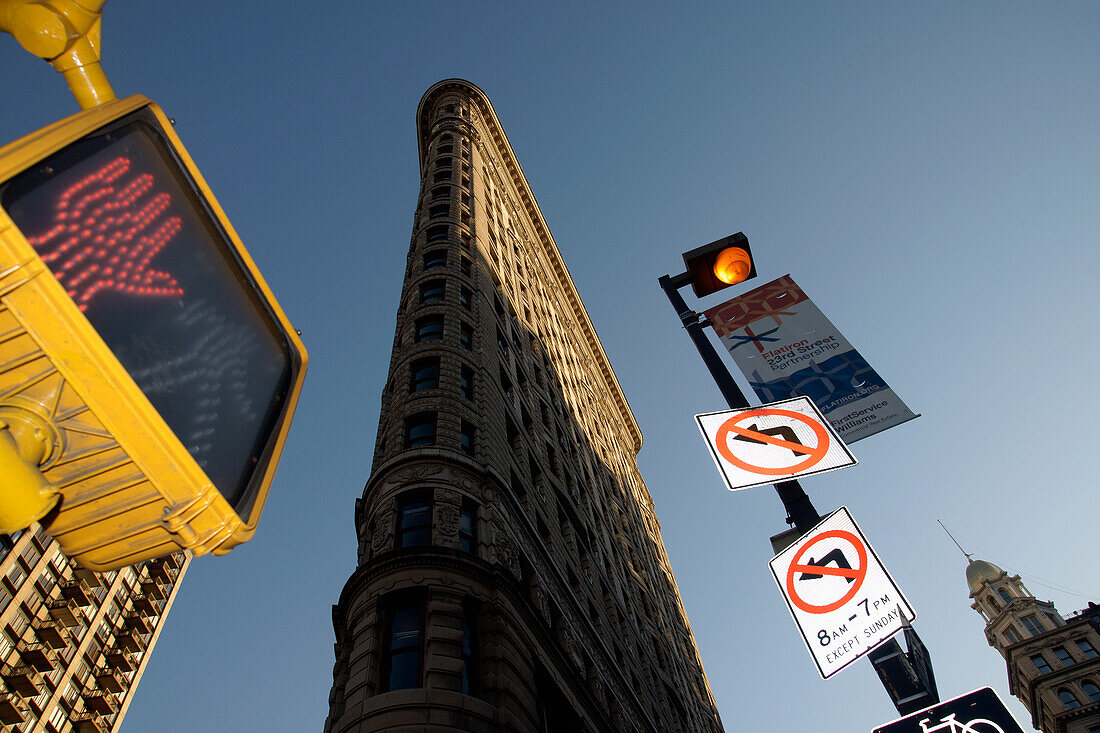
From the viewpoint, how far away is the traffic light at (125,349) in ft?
6.59

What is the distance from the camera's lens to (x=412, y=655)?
52.7ft

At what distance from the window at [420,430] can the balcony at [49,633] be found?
4229 cm

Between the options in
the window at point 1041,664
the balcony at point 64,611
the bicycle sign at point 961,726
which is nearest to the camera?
the bicycle sign at point 961,726

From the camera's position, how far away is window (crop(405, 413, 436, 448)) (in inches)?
939

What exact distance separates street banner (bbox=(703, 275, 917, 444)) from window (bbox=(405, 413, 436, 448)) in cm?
1461

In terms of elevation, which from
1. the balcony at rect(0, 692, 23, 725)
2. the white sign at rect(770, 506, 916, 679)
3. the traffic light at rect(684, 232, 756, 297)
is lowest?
the white sign at rect(770, 506, 916, 679)

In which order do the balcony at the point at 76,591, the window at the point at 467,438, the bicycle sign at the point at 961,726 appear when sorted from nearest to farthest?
the bicycle sign at the point at 961,726, the window at the point at 467,438, the balcony at the point at 76,591

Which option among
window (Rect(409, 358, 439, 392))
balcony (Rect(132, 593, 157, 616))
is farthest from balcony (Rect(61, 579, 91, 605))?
window (Rect(409, 358, 439, 392))

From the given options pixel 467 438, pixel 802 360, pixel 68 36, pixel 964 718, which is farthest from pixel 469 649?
pixel 68 36

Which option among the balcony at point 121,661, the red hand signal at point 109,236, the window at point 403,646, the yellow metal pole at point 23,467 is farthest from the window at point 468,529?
the balcony at point 121,661

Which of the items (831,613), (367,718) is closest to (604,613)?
(367,718)

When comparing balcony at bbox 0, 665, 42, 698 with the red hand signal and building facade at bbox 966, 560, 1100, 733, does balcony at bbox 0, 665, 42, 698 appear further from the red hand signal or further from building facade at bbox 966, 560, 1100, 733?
building facade at bbox 966, 560, 1100, 733

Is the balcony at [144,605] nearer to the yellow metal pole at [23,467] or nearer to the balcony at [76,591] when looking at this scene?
the balcony at [76,591]

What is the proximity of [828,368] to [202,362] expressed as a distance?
28.8 ft
